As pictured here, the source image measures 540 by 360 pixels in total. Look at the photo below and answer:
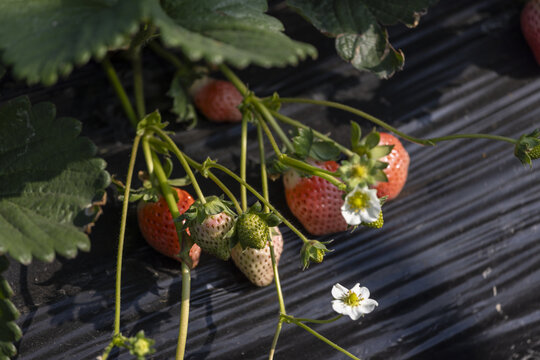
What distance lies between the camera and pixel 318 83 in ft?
3.34

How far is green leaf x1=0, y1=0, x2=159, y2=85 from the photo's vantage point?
0.54 m

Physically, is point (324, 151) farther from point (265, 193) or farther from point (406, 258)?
point (406, 258)

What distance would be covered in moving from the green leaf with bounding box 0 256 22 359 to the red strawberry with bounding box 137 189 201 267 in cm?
20

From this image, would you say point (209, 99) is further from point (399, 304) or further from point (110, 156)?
point (399, 304)

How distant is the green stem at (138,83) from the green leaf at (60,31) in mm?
277

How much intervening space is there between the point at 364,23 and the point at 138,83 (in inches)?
15.3

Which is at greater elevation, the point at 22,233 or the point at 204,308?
the point at 22,233

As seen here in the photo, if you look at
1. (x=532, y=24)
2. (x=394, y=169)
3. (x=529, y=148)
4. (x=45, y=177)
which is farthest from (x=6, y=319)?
(x=532, y=24)

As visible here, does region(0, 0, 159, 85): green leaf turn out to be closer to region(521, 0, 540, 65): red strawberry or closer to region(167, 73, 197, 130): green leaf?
region(167, 73, 197, 130): green leaf

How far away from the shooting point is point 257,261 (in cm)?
81

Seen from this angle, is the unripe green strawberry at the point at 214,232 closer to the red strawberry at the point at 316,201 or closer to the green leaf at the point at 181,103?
the red strawberry at the point at 316,201

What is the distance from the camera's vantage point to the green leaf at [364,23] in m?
0.85

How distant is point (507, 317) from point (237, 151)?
520 mm

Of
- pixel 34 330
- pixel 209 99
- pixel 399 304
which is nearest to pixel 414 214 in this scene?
pixel 399 304
